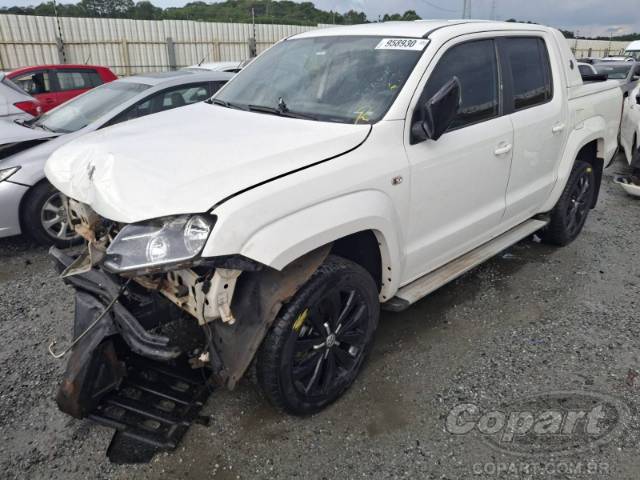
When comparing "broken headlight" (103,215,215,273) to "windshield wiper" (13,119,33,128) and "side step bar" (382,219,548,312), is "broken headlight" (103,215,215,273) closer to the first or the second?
"side step bar" (382,219,548,312)

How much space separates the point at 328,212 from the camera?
2.31 m

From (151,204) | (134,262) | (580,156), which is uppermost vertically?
(151,204)

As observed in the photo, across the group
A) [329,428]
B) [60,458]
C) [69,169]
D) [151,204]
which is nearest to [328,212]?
[151,204]

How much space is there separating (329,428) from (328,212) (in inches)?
45.6

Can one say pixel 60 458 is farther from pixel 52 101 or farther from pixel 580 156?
pixel 52 101

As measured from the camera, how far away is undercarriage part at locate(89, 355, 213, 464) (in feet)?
8.02

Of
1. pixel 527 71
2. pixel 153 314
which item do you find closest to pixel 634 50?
pixel 527 71

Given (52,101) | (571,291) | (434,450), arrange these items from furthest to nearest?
(52,101) < (571,291) < (434,450)

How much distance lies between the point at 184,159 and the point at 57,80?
8168mm

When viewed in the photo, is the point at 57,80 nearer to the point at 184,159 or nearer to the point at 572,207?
the point at 184,159

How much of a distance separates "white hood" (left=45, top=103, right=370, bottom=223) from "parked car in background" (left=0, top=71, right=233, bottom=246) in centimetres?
189

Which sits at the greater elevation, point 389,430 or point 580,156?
point 580,156

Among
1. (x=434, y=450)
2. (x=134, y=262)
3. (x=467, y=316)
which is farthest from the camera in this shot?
(x=467, y=316)

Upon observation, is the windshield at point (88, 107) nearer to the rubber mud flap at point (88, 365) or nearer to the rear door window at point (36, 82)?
the rubber mud flap at point (88, 365)
